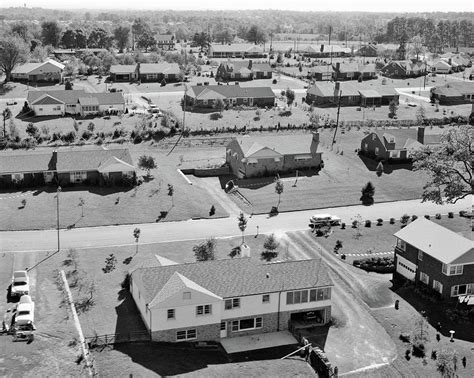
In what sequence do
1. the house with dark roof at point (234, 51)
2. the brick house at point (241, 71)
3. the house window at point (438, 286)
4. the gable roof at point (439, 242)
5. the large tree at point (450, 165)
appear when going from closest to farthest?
the gable roof at point (439, 242)
the house window at point (438, 286)
the large tree at point (450, 165)
the brick house at point (241, 71)
the house with dark roof at point (234, 51)

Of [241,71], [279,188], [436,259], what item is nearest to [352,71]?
[241,71]

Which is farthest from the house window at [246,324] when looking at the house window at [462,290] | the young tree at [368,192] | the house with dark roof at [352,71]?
the house with dark roof at [352,71]

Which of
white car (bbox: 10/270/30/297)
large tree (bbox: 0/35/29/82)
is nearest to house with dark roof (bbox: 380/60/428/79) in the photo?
large tree (bbox: 0/35/29/82)

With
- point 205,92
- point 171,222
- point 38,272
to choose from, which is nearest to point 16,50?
point 205,92

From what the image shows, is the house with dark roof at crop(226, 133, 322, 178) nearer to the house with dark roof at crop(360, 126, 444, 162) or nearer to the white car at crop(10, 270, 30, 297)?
the house with dark roof at crop(360, 126, 444, 162)

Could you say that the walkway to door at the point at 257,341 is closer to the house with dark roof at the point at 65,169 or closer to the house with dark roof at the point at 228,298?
the house with dark roof at the point at 228,298

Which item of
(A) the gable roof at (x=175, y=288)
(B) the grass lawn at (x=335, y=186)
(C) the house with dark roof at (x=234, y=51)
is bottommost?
(B) the grass lawn at (x=335, y=186)

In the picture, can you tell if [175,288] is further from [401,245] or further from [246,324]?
[401,245]

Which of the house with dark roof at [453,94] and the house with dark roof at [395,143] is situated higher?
the house with dark roof at [453,94]
